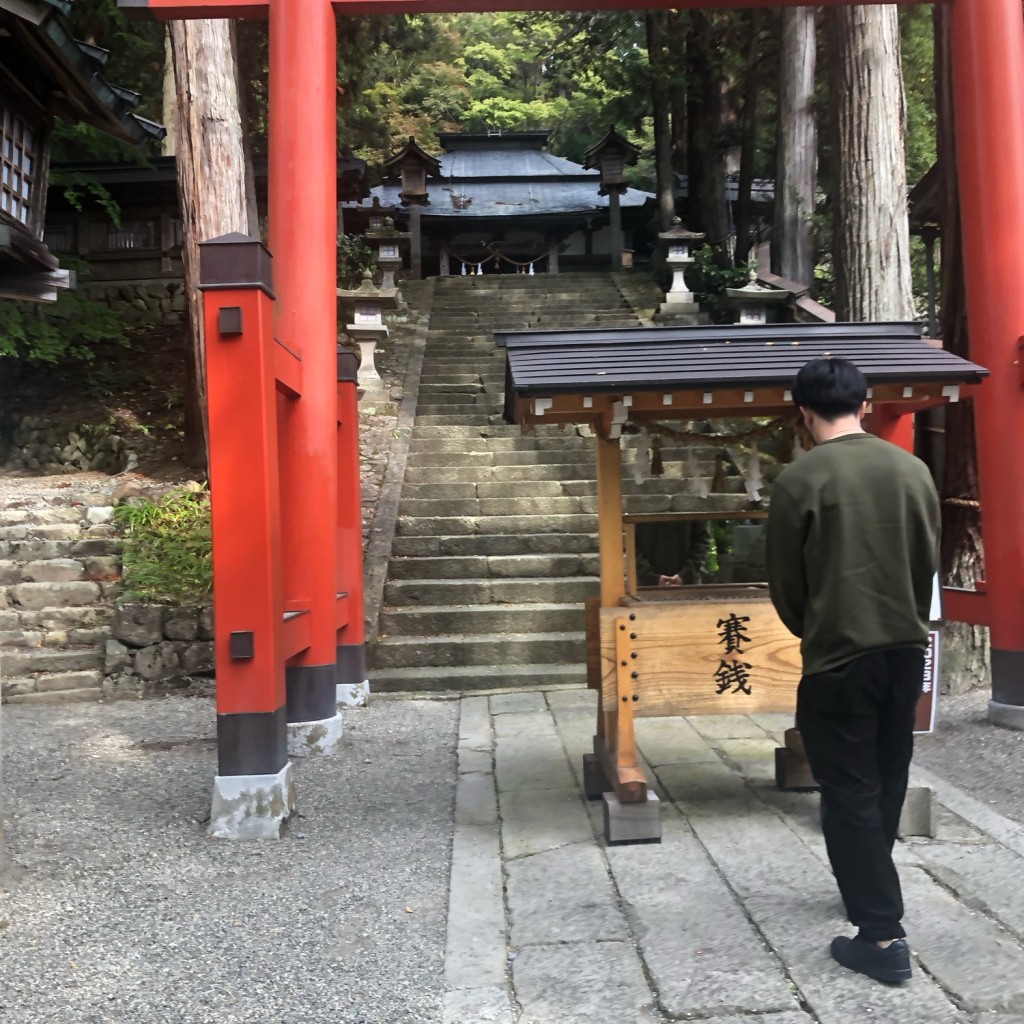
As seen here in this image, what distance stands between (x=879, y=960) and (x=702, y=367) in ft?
7.07

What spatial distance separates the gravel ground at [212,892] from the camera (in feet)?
8.50

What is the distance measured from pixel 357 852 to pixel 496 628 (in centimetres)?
362

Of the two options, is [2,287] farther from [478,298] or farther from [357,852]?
[478,298]

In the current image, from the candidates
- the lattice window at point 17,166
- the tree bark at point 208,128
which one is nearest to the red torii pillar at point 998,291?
the tree bark at point 208,128

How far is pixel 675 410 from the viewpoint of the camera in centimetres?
398

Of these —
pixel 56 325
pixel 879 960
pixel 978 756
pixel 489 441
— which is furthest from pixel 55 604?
pixel 56 325

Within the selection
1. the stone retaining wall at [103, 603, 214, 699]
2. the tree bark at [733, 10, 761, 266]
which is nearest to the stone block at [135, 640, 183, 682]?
the stone retaining wall at [103, 603, 214, 699]

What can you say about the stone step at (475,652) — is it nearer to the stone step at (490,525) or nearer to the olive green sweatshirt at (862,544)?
the stone step at (490,525)

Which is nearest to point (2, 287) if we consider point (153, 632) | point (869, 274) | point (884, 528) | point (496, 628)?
point (153, 632)

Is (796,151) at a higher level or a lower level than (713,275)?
higher

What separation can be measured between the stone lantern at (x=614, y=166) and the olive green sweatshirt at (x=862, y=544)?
56.6 ft

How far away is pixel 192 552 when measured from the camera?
24.7 feet

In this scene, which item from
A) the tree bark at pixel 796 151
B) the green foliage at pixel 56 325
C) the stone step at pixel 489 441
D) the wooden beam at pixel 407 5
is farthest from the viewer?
the tree bark at pixel 796 151

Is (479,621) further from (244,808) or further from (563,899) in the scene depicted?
(563,899)
